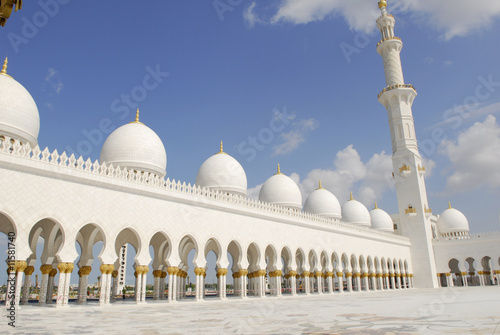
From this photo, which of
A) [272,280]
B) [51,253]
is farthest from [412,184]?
[51,253]

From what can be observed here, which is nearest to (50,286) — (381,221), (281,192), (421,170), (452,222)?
(281,192)

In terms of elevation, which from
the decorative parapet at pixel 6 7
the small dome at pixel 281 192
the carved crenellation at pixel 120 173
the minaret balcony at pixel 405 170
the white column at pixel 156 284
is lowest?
the white column at pixel 156 284

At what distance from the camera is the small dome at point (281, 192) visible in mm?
Answer: 24453

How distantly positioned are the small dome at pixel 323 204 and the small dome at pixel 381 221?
299 inches

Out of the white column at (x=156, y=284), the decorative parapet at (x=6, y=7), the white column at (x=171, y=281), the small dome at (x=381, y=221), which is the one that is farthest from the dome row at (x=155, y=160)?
the decorative parapet at (x=6, y=7)

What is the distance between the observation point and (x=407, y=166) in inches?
1180

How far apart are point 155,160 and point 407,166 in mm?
20820

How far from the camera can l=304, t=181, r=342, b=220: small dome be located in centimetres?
2720

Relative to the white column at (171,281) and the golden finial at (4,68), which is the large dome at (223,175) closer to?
the white column at (171,281)

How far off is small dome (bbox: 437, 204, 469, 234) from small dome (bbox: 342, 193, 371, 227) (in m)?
9.31

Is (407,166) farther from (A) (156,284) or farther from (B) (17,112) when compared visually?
(B) (17,112)

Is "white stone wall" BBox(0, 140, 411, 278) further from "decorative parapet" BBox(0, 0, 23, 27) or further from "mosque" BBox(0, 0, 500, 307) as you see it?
"decorative parapet" BBox(0, 0, 23, 27)

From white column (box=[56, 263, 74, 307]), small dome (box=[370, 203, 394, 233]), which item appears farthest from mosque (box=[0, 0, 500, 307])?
small dome (box=[370, 203, 394, 233])

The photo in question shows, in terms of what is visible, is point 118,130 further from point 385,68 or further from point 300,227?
point 385,68
